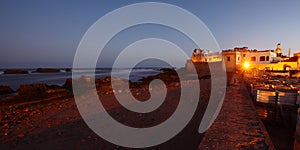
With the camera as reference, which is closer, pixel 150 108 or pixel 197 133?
pixel 197 133

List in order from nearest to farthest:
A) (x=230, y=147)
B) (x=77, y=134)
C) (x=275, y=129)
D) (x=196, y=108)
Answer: (x=230, y=147) < (x=77, y=134) < (x=275, y=129) < (x=196, y=108)

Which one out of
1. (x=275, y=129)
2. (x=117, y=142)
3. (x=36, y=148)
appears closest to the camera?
(x=36, y=148)

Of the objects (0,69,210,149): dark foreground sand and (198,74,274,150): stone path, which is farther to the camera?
(0,69,210,149): dark foreground sand

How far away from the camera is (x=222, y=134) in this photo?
3143 millimetres

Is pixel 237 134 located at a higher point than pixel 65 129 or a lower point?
higher

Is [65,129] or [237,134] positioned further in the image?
[65,129]

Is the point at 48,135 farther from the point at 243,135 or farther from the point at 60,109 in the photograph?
the point at 243,135

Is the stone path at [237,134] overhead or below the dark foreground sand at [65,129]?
overhead

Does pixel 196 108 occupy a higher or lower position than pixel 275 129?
higher

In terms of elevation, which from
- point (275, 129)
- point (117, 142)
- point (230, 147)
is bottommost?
point (275, 129)

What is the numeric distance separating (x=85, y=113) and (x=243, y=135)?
21.3 ft

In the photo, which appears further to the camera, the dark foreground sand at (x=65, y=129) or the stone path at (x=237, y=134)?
the dark foreground sand at (x=65, y=129)

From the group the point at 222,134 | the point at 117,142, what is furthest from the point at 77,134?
the point at 222,134

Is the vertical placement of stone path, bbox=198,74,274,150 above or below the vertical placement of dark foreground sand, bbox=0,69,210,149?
Result: above
